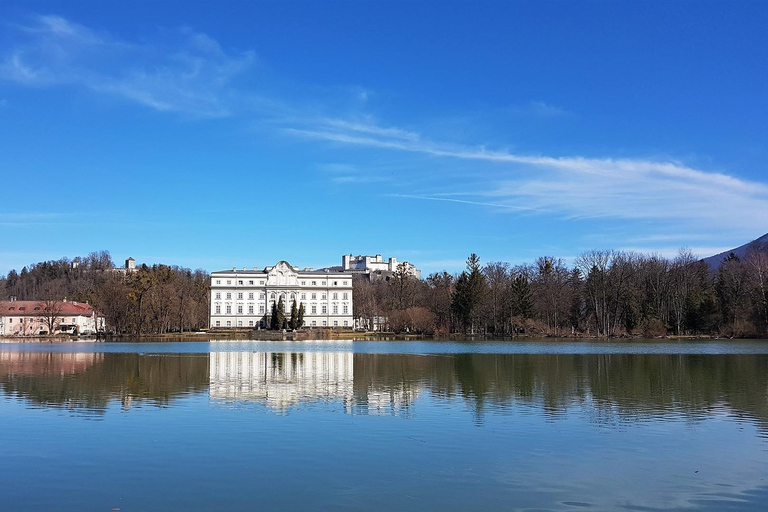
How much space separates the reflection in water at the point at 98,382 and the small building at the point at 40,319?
68199 mm

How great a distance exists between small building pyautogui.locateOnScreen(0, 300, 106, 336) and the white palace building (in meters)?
17.3

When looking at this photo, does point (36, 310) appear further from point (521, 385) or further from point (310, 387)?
point (521, 385)

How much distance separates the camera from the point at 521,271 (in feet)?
303

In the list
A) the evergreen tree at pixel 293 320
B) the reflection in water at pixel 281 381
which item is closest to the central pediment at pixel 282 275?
the evergreen tree at pixel 293 320

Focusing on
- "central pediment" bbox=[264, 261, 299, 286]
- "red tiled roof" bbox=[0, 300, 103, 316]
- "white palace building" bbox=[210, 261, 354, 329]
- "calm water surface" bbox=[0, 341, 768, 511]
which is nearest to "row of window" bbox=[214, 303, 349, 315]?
"white palace building" bbox=[210, 261, 354, 329]

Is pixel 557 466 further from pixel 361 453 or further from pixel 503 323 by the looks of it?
pixel 503 323

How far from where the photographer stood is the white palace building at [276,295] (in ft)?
343

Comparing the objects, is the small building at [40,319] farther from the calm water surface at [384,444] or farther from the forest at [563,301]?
the calm water surface at [384,444]

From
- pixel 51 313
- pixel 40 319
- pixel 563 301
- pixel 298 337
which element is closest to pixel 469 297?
pixel 563 301

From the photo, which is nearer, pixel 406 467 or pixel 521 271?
pixel 406 467

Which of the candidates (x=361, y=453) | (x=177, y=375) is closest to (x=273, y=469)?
(x=361, y=453)

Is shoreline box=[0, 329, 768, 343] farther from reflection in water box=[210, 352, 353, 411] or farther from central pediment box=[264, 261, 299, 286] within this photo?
reflection in water box=[210, 352, 353, 411]

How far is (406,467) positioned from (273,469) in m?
1.98

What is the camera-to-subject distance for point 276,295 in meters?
106
